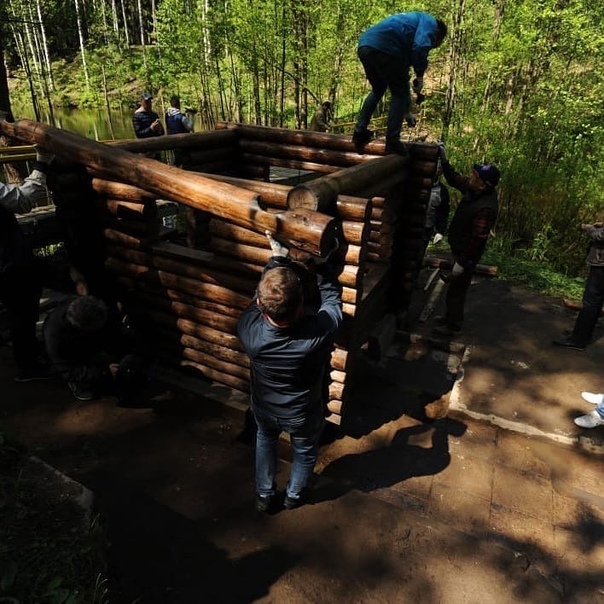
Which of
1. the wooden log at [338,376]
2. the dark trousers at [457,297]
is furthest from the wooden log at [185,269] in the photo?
the dark trousers at [457,297]

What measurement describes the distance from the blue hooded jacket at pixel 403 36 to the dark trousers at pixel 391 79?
76mm

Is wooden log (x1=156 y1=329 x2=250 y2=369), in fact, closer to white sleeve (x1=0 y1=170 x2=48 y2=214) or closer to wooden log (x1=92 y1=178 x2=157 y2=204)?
wooden log (x1=92 y1=178 x2=157 y2=204)

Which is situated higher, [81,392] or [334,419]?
[81,392]

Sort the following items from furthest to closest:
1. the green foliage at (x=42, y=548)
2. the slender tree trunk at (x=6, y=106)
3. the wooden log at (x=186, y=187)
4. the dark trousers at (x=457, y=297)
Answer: the slender tree trunk at (x=6, y=106) < the dark trousers at (x=457, y=297) < the wooden log at (x=186, y=187) < the green foliage at (x=42, y=548)

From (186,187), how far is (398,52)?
3.11m

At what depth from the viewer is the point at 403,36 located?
4941 mm

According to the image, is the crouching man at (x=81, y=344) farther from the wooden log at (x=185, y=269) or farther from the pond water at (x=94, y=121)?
the pond water at (x=94, y=121)

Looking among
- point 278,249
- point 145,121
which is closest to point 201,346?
point 278,249

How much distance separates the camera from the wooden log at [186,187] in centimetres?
305

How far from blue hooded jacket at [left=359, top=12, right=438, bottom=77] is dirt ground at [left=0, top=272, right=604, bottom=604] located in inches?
145

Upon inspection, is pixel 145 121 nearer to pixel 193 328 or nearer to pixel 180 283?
pixel 180 283

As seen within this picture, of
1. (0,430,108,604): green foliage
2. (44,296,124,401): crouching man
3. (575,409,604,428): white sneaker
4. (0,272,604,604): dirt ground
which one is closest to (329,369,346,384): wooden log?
(0,272,604,604): dirt ground

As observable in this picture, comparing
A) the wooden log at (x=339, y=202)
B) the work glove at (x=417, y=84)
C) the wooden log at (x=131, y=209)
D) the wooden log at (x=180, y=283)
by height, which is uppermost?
the work glove at (x=417, y=84)

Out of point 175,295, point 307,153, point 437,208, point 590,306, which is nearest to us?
point 175,295
